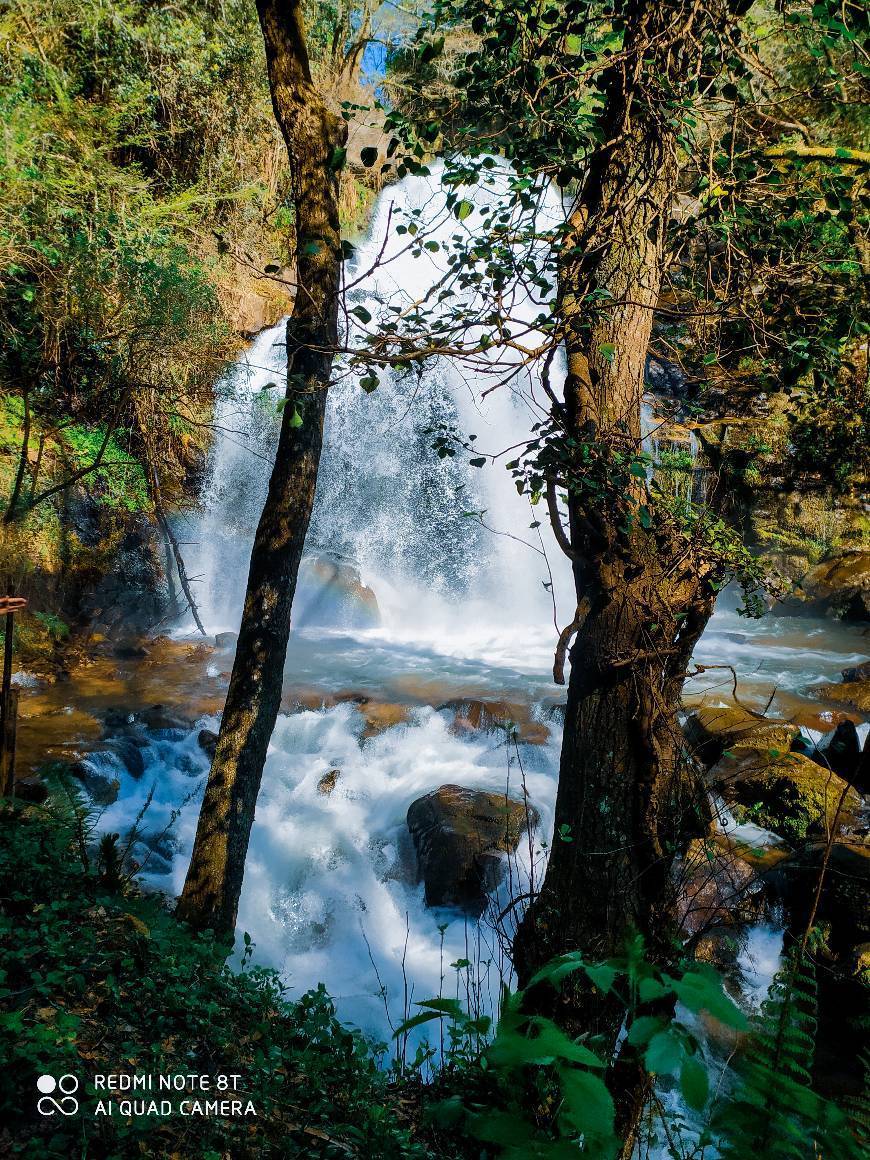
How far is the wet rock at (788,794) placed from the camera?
599 centimetres

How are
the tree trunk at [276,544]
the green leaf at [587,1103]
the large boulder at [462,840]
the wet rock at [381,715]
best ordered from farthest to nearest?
1. the wet rock at [381,715]
2. the large boulder at [462,840]
3. the tree trunk at [276,544]
4. the green leaf at [587,1103]

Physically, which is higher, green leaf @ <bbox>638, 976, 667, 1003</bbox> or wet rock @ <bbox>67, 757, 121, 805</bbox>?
green leaf @ <bbox>638, 976, 667, 1003</bbox>

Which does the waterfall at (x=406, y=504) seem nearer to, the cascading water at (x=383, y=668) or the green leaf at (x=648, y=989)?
the cascading water at (x=383, y=668)

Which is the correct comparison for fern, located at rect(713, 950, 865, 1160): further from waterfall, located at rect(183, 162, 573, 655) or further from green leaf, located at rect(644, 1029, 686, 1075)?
waterfall, located at rect(183, 162, 573, 655)

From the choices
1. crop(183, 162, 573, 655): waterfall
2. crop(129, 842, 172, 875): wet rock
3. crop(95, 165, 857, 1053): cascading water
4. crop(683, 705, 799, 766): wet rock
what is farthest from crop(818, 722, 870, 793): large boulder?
crop(183, 162, 573, 655): waterfall

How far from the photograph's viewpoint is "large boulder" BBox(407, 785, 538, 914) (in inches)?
229

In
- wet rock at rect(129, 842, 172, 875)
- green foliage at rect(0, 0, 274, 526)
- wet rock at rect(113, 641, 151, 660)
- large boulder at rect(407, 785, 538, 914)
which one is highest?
green foliage at rect(0, 0, 274, 526)

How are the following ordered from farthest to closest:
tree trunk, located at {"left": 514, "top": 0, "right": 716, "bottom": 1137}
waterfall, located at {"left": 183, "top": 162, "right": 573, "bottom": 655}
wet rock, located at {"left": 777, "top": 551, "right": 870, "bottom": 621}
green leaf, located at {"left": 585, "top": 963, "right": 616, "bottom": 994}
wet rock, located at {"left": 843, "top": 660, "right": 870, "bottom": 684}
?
waterfall, located at {"left": 183, "top": 162, "right": 573, "bottom": 655}, wet rock, located at {"left": 777, "top": 551, "right": 870, "bottom": 621}, wet rock, located at {"left": 843, "top": 660, "right": 870, "bottom": 684}, tree trunk, located at {"left": 514, "top": 0, "right": 716, "bottom": 1137}, green leaf, located at {"left": 585, "top": 963, "right": 616, "bottom": 994}

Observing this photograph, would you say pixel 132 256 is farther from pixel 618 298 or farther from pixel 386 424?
pixel 618 298

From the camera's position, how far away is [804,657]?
38.7 ft

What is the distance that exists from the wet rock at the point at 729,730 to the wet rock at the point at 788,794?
285 millimetres

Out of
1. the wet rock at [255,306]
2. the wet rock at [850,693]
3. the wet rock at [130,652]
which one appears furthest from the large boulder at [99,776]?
the wet rock at [255,306]

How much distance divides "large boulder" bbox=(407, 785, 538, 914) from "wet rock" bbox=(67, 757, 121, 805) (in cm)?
308

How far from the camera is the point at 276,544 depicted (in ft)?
14.0
